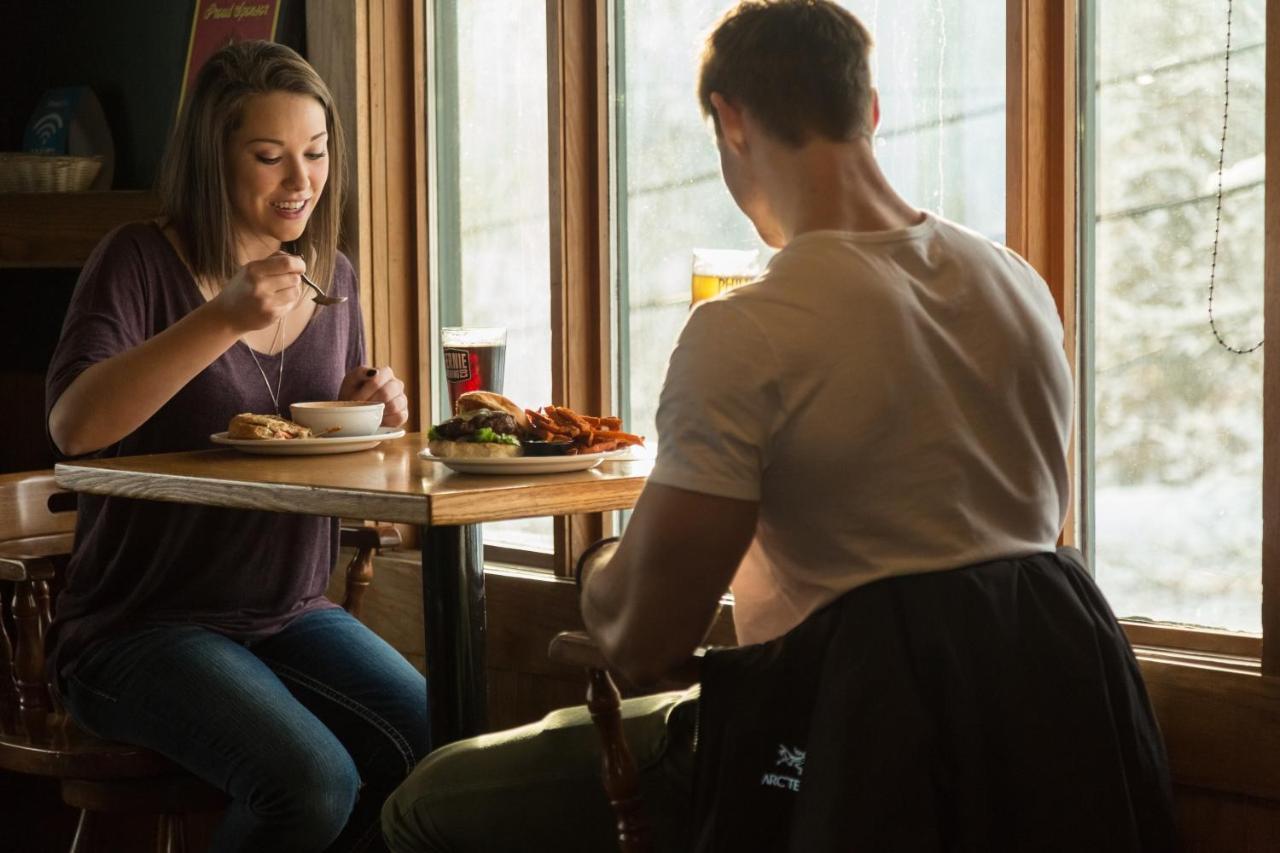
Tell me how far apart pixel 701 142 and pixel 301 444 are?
3.52 ft

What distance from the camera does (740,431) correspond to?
4.10 ft

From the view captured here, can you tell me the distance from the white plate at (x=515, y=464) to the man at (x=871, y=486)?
0.41m

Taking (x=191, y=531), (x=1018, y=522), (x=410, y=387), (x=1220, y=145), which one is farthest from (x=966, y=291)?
(x=410, y=387)

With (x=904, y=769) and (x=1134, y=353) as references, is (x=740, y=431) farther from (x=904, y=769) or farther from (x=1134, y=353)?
(x=1134, y=353)

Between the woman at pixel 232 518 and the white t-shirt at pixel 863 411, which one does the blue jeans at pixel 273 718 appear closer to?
the woman at pixel 232 518

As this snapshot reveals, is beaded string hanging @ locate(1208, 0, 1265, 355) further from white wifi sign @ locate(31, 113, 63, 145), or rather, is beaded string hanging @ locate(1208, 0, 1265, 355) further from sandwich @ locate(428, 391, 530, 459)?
white wifi sign @ locate(31, 113, 63, 145)

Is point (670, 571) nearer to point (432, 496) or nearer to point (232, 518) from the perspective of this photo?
point (432, 496)

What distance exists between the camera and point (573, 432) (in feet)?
6.43

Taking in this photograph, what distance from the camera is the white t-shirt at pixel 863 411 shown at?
1.25 m

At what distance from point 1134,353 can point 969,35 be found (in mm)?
568

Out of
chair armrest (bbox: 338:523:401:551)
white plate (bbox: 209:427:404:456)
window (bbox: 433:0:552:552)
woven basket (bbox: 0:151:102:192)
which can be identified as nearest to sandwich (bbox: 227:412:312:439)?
white plate (bbox: 209:427:404:456)

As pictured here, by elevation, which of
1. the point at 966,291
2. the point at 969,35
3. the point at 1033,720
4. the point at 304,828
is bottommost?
the point at 304,828

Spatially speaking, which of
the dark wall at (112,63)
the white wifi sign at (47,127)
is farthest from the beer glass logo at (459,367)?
the white wifi sign at (47,127)

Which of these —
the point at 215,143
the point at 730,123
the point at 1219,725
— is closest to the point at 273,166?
the point at 215,143
